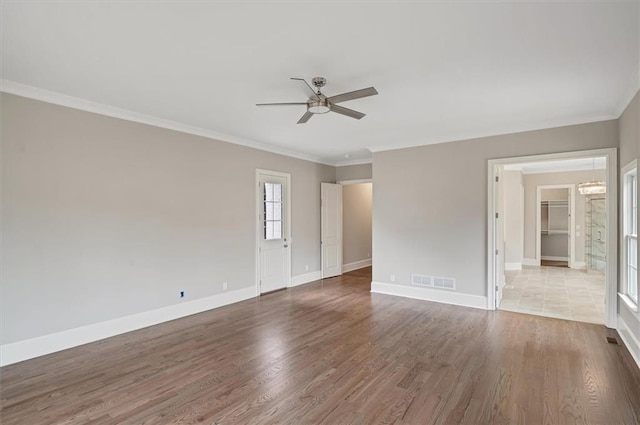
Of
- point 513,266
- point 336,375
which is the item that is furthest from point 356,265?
point 336,375

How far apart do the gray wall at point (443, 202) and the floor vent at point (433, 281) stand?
9 cm

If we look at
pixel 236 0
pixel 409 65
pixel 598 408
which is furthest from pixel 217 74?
pixel 598 408

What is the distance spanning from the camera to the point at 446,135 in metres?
5.39

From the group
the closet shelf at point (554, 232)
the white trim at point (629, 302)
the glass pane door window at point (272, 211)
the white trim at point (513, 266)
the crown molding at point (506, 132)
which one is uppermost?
the crown molding at point (506, 132)

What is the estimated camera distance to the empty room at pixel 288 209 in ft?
7.89

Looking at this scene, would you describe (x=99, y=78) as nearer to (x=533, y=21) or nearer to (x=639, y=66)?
(x=533, y=21)

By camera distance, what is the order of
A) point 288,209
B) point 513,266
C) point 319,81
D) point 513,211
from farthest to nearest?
1. point 513,211
2. point 513,266
3. point 288,209
4. point 319,81

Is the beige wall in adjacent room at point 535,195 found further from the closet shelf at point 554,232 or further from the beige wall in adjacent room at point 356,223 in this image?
the beige wall in adjacent room at point 356,223

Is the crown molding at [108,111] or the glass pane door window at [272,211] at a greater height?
the crown molding at [108,111]

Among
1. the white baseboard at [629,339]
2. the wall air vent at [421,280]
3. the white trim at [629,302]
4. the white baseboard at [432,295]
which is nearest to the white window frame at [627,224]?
the white trim at [629,302]

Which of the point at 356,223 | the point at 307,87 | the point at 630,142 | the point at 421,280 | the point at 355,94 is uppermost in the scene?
the point at 307,87

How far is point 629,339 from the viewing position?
360 centimetres

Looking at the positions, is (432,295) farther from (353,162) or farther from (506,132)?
(353,162)

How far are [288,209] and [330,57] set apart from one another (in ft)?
13.8
